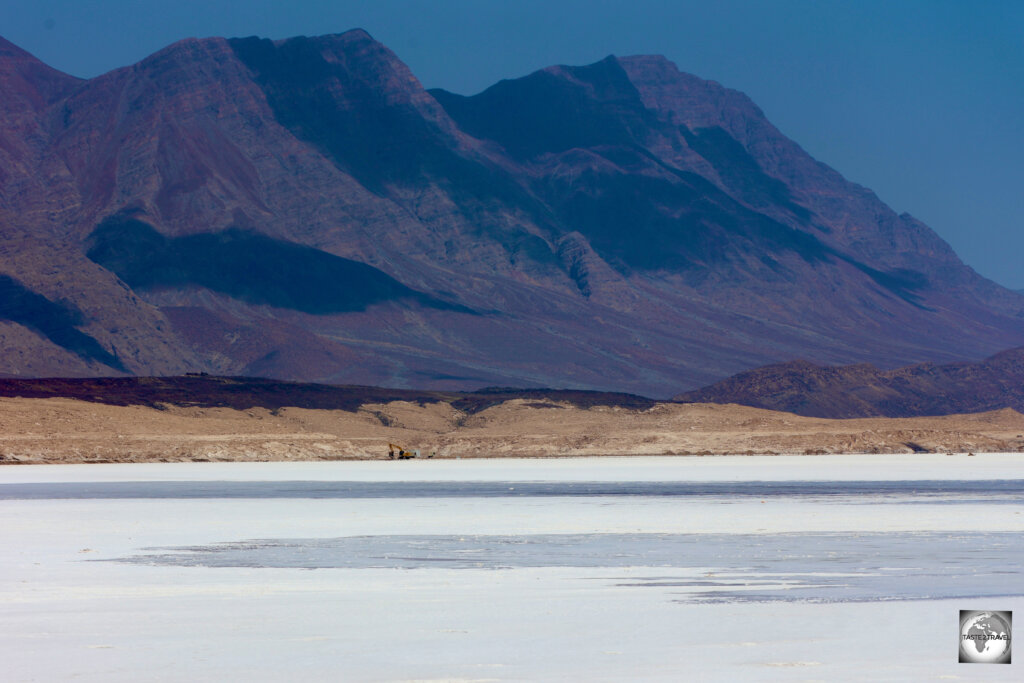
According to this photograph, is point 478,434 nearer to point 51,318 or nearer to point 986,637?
point 986,637

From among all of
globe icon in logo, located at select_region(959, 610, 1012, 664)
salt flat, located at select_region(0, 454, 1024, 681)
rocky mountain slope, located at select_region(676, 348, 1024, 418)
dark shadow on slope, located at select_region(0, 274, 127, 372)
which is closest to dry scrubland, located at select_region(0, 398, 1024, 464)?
rocky mountain slope, located at select_region(676, 348, 1024, 418)

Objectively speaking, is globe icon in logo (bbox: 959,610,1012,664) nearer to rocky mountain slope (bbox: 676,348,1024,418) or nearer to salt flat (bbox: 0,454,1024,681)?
salt flat (bbox: 0,454,1024,681)

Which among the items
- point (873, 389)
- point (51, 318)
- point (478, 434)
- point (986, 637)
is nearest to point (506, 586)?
point (986, 637)

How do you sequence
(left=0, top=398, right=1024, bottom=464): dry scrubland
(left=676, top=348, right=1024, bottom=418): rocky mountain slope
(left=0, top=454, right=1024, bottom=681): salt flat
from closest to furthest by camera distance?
(left=0, top=454, right=1024, bottom=681): salt flat < (left=0, top=398, right=1024, bottom=464): dry scrubland < (left=676, top=348, right=1024, bottom=418): rocky mountain slope

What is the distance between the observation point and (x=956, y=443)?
79875mm

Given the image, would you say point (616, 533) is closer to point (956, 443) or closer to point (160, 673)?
point (160, 673)

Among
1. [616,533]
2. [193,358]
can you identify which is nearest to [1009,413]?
[616,533]

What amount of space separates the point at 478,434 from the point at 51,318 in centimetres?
11302

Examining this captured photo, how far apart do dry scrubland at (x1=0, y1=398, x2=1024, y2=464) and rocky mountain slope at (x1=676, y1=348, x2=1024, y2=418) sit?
36706 mm

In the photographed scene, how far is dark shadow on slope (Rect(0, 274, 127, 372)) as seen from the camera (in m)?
178

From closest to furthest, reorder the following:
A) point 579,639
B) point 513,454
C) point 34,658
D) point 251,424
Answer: point 34,658
point 579,639
point 513,454
point 251,424

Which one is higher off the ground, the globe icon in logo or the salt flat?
the globe icon in logo

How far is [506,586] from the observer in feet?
59.1

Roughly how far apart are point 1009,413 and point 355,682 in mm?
86797
